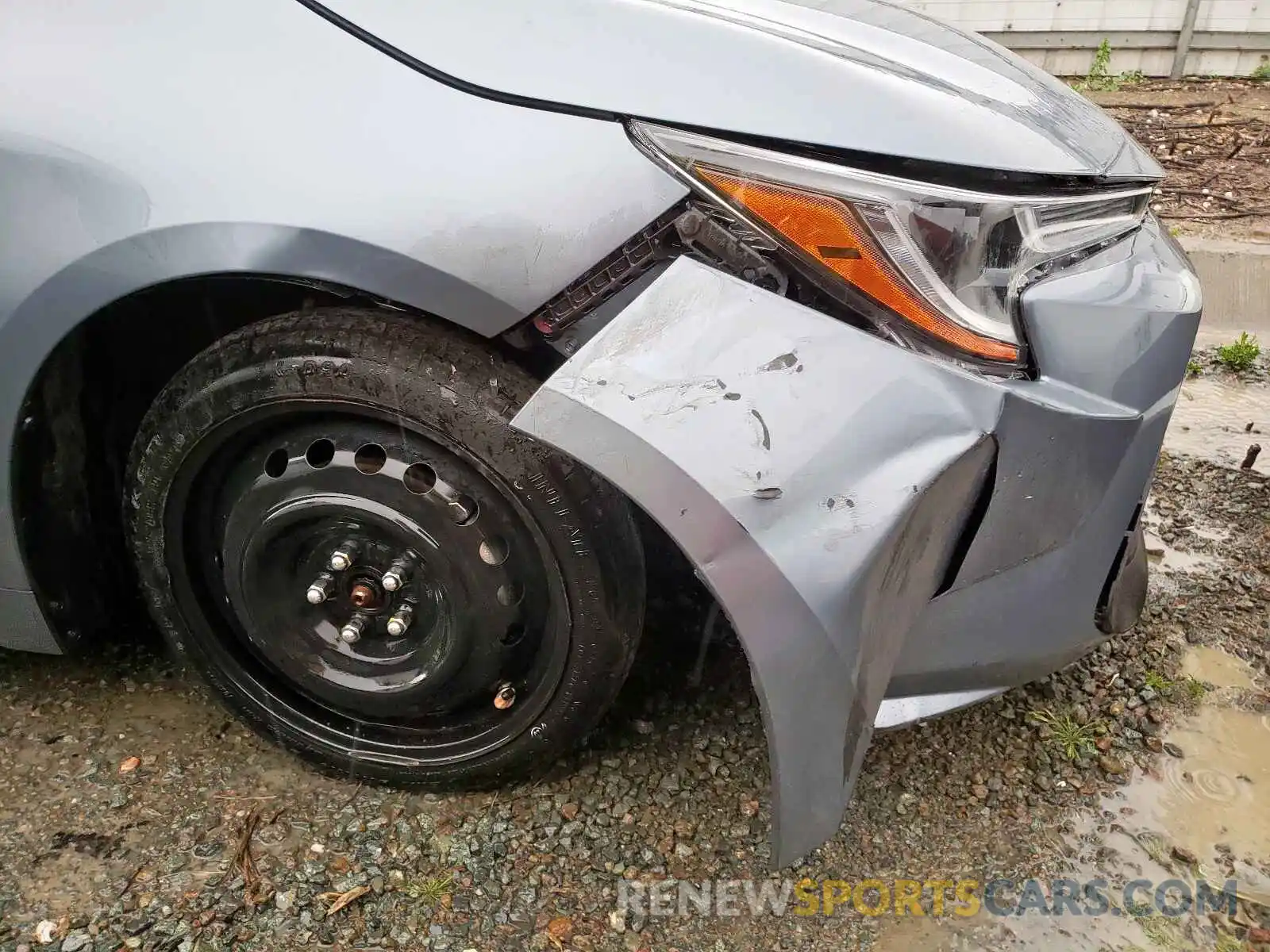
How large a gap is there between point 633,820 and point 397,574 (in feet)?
2.20

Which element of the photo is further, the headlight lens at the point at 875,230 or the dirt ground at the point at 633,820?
the dirt ground at the point at 633,820

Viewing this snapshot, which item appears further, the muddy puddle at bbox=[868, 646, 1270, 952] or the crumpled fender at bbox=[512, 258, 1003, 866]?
the muddy puddle at bbox=[868, 646, 1270, 952]

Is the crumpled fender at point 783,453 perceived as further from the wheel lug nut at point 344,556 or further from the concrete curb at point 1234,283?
the concrete curb at point 1234,283

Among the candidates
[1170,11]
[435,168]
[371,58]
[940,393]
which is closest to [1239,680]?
[940,393]

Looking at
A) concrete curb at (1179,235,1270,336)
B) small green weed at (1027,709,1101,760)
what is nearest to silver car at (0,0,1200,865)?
small green weed at (1027,709,1101,760)

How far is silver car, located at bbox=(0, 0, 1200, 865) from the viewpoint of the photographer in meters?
1.27

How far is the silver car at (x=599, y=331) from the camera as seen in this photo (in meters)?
1.27

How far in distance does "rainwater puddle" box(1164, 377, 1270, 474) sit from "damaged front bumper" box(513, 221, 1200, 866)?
6.39 feet

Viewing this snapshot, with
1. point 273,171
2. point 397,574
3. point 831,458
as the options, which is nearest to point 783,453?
point 831,458

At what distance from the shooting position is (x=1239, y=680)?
219 cm

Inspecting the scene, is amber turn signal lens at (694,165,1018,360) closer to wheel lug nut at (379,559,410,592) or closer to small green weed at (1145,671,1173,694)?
wheel lug nut at (379,559,410,592)

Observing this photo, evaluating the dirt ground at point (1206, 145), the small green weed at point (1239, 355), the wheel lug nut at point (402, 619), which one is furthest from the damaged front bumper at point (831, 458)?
the dirt ground at point (1206, 145)

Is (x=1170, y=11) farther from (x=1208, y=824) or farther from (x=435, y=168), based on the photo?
(x=435, y=168)

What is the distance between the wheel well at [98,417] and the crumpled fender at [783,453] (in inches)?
13.7
